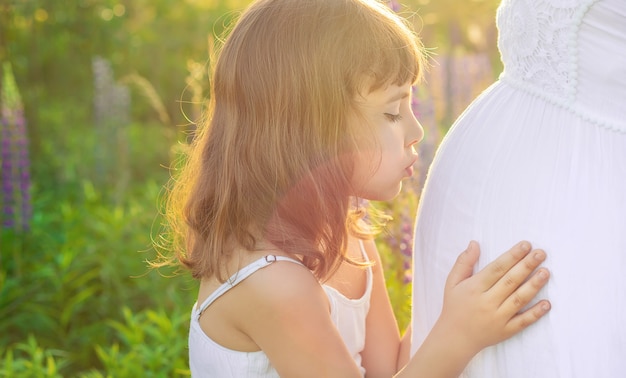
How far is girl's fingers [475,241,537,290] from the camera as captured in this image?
1.39m

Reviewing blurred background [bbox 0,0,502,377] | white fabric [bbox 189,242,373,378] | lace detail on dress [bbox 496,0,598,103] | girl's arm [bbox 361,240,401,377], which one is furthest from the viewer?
blurred background [bbox 0,0,502,377]

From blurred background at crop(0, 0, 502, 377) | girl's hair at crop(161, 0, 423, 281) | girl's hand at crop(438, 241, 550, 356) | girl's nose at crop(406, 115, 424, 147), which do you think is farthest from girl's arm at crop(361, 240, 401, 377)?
girl's hand at crop(438, 241, 550, 356)

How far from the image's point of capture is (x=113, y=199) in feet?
16.5

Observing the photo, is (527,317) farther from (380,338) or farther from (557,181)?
(380,338)

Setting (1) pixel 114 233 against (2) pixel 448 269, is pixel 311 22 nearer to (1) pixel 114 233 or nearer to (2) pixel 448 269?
(2) pixel 448 269

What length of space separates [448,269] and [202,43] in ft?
20.3

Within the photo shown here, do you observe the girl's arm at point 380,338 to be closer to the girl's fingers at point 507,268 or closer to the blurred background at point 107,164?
the blurred background at point 107,164

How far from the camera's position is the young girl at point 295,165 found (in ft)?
5.73

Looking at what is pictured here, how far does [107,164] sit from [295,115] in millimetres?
3896

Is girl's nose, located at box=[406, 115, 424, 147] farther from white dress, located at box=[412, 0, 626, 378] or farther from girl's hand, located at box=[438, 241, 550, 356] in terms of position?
girl's hand, located at box=[438, 241, 550, 356]

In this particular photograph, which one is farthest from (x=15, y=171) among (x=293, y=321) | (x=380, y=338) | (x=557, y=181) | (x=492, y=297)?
(x=557, y=181)

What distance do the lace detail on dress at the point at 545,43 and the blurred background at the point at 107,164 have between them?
78 centimetres

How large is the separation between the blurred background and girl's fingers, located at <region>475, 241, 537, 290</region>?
2.74 feet

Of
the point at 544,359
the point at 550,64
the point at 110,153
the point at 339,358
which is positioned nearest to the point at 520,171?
the point at 550,64
